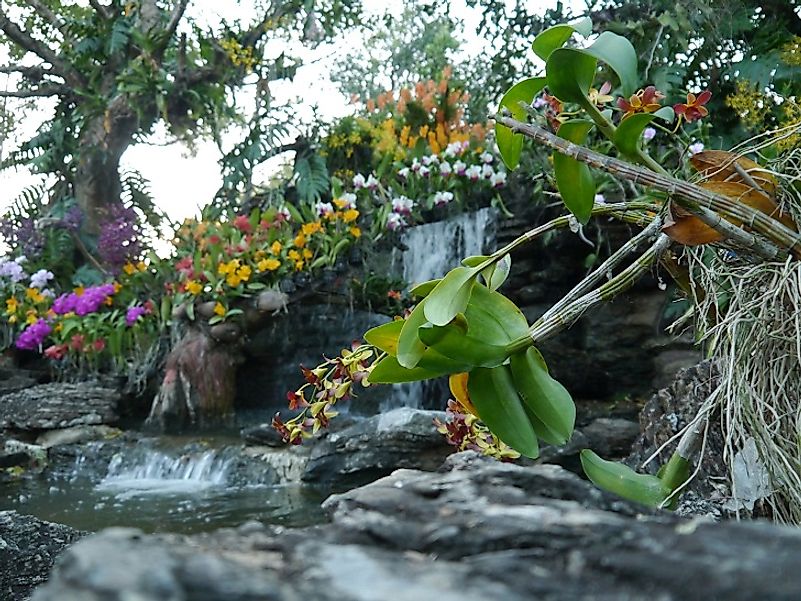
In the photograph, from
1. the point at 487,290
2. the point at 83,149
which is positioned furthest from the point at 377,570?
the point at 83,149

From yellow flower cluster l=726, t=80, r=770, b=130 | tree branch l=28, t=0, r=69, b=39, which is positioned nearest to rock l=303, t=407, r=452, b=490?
yellow flower cluster l=726, t=80, r=770, b=130

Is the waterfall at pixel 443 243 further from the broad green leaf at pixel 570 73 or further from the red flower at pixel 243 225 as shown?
the broad green leaf at pixel 570 73

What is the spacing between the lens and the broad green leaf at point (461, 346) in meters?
0.73

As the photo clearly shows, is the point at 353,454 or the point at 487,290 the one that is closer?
the point at 487,290

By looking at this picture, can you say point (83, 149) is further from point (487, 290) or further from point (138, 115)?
point (487, 290)

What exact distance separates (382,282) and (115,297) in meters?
2.82

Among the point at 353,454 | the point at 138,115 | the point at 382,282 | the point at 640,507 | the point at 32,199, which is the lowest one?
the point at 353,454

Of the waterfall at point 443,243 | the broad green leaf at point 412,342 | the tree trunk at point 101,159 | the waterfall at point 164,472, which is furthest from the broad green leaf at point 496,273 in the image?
the tree trunk at point 101,159

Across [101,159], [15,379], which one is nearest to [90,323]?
[15,379]

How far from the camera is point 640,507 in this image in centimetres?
47

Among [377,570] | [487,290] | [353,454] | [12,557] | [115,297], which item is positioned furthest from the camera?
[115,297]

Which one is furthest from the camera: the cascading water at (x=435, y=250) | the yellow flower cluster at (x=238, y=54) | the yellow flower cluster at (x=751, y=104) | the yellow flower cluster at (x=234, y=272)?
the yellow flower cluster at (x=238, y=54)

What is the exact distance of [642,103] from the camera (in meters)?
0.91

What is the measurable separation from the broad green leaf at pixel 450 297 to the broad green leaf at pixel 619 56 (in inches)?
10.4
